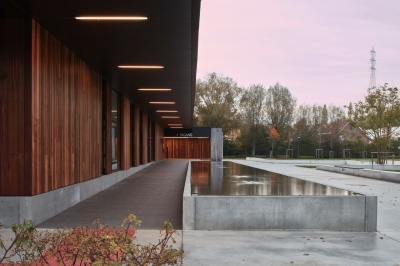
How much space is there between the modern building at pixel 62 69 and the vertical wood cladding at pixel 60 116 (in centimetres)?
2

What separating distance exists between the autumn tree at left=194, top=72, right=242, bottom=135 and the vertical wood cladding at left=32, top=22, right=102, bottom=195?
40.0 meters

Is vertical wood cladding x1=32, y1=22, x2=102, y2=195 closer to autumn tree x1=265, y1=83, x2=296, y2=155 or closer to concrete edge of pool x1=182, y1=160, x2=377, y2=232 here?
concrete edge of pool x1=182, y1=160, x2=377, y2=232

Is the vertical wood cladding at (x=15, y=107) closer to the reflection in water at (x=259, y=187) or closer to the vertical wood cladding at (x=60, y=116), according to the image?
the vertical wood cladding at (x=60, y=116)

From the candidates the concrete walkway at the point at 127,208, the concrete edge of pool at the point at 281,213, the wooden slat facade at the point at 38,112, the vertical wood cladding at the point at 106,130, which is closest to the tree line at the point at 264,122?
the vertical wood cladding at the point at 106,130

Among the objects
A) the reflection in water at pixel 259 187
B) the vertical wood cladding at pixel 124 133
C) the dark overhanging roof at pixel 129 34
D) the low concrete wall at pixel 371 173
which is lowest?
the low concrete wall at pixel 371 173

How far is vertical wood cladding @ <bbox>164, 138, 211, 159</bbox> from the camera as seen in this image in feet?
129

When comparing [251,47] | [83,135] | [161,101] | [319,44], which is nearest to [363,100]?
[251,47]

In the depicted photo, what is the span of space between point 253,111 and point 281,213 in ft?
158

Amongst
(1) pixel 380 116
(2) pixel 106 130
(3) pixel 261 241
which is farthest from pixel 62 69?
(1) pixel 380 116

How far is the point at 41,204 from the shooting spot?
24.0 feet

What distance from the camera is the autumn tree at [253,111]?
5344 centimetres

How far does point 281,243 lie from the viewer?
591cm

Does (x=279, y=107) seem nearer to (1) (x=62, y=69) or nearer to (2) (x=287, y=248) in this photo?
(1) (x=62, y=69)

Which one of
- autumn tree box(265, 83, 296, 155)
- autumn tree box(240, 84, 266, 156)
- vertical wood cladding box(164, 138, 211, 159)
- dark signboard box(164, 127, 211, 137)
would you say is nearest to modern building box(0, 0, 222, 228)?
dark signboard box(164, 127, 211, 137)
